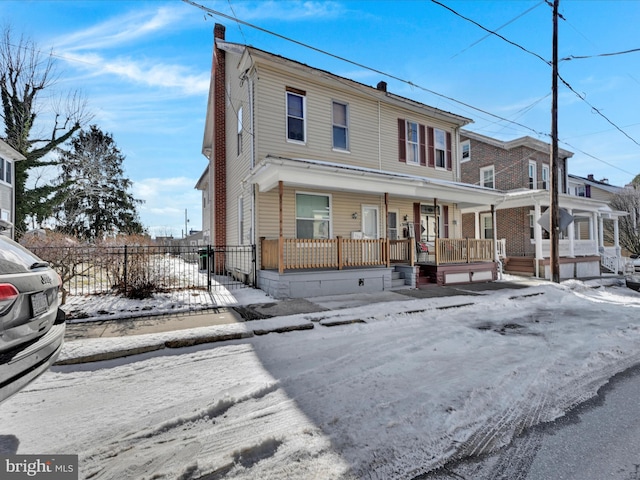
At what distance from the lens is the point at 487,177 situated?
795 inches

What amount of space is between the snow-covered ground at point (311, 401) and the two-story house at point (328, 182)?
4.47m

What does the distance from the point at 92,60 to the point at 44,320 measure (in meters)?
9.40

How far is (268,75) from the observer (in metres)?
10.7

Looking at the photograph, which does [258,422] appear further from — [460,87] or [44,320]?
[460,87]

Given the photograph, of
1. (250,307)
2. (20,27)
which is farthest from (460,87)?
(20,27)

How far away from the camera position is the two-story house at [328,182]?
9.84m

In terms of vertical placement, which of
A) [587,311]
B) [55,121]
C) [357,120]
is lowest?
[587,311]

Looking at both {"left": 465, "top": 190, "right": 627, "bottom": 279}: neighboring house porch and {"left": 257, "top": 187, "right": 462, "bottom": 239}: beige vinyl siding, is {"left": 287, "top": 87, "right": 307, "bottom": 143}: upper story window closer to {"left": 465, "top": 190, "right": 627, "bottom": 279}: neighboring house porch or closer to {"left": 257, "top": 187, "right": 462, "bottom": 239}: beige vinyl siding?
{"left": 257, "top": 187, "right": 462, "bottom": 239}: beige vinyl siding

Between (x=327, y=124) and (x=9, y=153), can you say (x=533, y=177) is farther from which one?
(x=9, y=153)


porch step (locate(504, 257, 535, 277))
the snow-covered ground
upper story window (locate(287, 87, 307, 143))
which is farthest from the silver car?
porch step (locate(504, 257, 535, 277))

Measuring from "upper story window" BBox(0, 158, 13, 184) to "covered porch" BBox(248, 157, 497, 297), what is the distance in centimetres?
1383

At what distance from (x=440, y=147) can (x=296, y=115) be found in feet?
24.8

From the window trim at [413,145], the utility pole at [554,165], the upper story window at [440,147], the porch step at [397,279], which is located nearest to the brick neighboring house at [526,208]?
the utility pole at [554,165]

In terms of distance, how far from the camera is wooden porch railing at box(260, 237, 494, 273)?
379 inches
